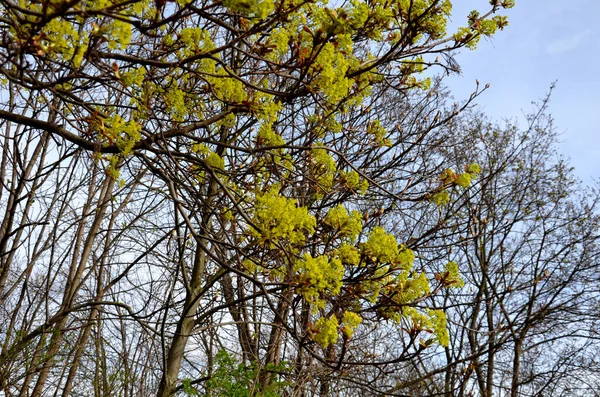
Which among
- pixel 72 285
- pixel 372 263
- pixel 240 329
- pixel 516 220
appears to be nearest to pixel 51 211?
pixel 72 285

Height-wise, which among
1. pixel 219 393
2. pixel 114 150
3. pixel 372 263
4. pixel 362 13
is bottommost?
pixel 219 393

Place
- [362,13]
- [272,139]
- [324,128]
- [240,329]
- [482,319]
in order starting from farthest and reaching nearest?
1. [482,319]
2. [240,329]
3. [324,128]
4. [272,139]
5. [362,13]

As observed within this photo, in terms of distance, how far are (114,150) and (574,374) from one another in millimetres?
10822

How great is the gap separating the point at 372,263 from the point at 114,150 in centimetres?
159

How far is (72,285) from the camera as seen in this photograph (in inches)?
259

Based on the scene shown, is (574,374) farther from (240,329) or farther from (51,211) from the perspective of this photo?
(51,211)

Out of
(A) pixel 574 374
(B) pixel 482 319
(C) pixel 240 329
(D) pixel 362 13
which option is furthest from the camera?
(B) pixel 482 319

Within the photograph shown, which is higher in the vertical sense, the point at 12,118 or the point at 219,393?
the point at 12,118

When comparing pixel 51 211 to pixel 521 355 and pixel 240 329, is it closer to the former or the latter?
pixel 240 329

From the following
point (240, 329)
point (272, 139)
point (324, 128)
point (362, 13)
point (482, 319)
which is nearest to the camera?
point (362, 13)

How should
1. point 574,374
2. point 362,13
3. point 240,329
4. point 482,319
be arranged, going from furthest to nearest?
point 482,319
point 574,374
point 240,329
point 362,13

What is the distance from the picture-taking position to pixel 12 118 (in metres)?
2.82

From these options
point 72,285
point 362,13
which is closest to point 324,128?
point 362,13

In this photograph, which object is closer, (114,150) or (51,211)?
(114,150)
